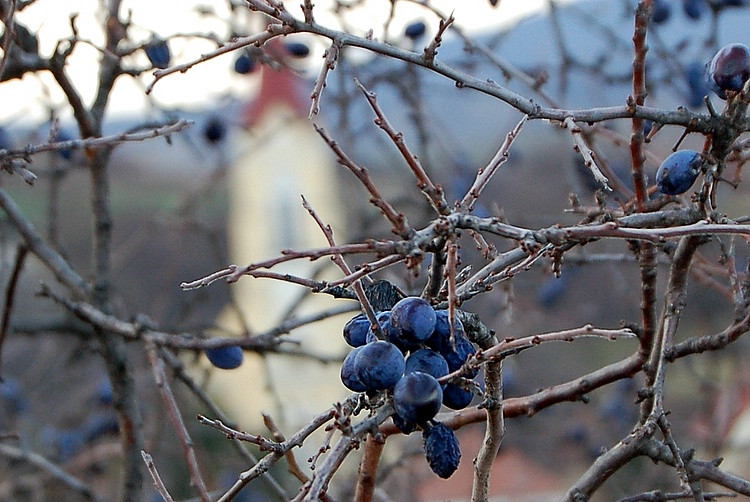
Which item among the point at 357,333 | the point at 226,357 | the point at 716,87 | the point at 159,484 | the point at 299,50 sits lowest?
the point at 159,484

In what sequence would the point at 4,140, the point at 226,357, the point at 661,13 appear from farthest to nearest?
the point at 661,13 → the point at 4,140 → the point at 226,357

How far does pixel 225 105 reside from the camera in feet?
8.95

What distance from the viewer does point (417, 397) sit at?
2.61ft

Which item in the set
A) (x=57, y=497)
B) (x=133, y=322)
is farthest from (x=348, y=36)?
(x=57, y=497)

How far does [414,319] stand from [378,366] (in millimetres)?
52

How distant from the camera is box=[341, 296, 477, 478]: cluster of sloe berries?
31.6 inches

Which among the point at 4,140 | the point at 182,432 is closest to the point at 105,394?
the point at 4,140

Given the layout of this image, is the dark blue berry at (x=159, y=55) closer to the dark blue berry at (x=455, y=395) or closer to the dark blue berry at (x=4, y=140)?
the dark blue berry at (x=4, y=140)

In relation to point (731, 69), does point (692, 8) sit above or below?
above

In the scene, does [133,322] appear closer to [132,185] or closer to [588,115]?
Result: [588,115]

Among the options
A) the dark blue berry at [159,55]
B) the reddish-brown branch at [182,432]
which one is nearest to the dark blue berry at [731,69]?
the reddish-brown branch at [182,432]

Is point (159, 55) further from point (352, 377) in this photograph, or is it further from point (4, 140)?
point (352, 377)

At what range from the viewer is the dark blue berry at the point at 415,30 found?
248cm

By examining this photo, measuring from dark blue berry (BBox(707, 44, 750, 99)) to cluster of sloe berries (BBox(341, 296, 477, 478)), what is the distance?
50 cm
